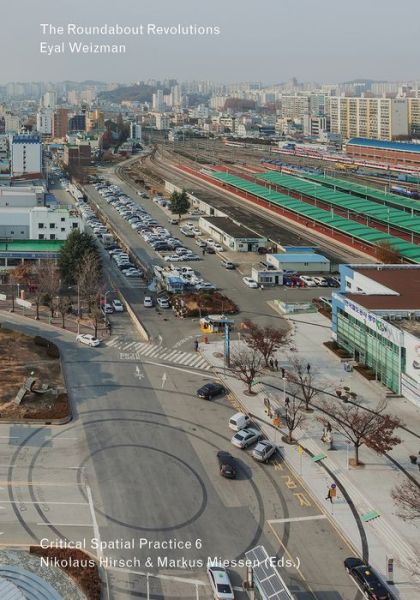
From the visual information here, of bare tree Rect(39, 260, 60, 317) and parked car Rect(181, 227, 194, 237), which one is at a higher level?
parked car Rect(181, 227, 194, 237)

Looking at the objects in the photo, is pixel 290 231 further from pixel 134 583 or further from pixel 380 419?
pixel 134 583

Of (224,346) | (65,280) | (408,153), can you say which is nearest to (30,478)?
(224,346)

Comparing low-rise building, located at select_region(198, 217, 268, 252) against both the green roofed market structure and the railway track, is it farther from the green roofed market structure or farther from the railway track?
the green roofed market structure

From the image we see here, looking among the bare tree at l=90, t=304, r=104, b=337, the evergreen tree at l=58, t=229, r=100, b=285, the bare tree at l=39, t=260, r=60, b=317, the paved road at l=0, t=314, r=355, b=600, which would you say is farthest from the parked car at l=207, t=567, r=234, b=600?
the evergreen tree at l=58, t=229, r=100, b=285

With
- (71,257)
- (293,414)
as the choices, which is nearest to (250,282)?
(71,257)

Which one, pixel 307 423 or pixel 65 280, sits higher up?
pixel 65 280

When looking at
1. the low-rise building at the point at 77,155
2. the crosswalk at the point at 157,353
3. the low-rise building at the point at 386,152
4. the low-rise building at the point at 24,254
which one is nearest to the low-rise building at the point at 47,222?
the low-rise building at the point at 24,254
